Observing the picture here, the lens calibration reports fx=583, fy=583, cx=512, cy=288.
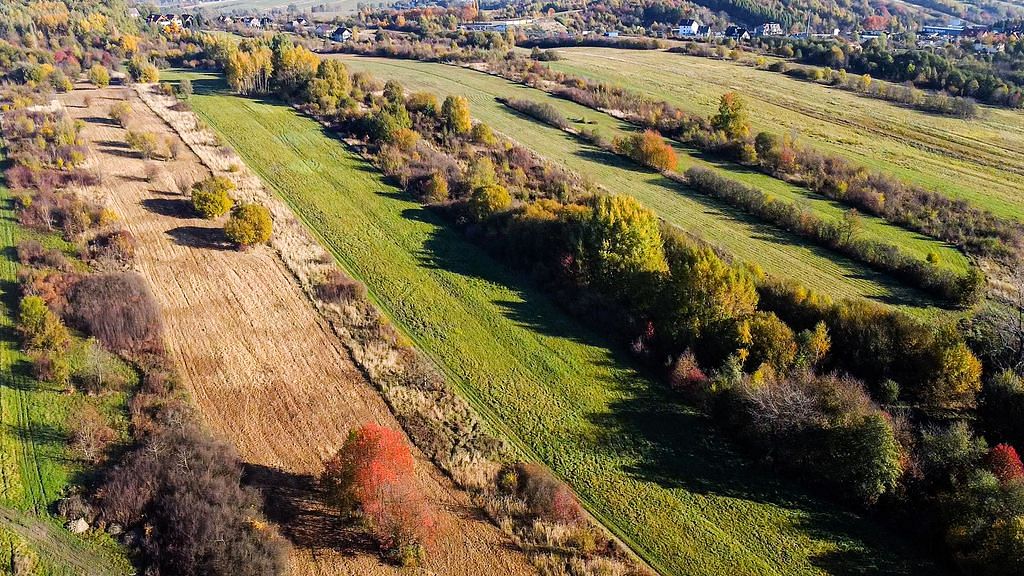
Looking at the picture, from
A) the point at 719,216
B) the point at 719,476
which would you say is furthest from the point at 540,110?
the point at 719,476

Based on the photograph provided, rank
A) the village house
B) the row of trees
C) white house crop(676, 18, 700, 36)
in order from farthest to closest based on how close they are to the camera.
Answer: white house crop(676, 18, 700, 36)
the village house
the row of trees

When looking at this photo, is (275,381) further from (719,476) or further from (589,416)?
(719,476)

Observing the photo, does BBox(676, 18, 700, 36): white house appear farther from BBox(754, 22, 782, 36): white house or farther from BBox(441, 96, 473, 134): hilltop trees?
BBox(441, 96, 473, 134): hilltop trees

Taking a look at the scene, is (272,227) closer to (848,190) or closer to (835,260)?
(835,260)

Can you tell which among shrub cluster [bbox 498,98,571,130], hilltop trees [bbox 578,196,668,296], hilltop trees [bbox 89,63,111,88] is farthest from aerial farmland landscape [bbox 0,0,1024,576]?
hilltop trees [bbox 89,63,111,88]

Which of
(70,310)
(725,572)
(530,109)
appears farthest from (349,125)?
(725,572)

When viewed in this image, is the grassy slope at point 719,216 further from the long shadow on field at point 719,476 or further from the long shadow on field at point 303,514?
the long shadow on field at point 303,514
